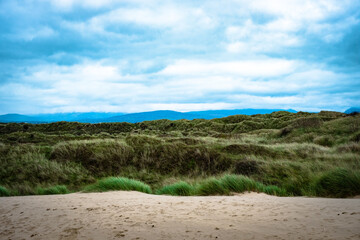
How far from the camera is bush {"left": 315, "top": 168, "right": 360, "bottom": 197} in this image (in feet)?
19.1

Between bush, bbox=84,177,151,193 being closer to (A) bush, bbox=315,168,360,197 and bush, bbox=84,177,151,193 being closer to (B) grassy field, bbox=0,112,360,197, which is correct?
(B) grassy field, bbox=0,112,360,197

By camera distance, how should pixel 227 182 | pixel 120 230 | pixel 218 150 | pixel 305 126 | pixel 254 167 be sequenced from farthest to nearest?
pixel 305 126
pixel 218 150
pixel 254 167
pixel 227 182
pixel 120 230

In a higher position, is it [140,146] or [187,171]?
[140,146]

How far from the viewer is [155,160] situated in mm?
11812

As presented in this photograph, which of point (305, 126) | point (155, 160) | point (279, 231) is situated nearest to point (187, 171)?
point (155, 160)

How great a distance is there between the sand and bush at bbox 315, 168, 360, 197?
1.79 meters

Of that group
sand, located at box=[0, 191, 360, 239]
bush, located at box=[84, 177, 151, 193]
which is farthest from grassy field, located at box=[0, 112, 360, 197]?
sand, located at box=[0, 191, 360, 239]

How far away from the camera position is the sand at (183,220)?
326 centimetres

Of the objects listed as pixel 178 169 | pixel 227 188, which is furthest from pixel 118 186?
pixel 178 169

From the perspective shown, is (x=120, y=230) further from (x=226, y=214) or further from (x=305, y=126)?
(x=305, y=126)

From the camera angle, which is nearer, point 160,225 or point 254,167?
point 160,225

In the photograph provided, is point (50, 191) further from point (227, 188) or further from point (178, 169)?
point (227, 188)

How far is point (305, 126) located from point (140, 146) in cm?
1806

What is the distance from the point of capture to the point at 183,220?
3904mm
